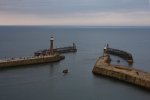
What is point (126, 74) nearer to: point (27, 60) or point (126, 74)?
point (126, 74)

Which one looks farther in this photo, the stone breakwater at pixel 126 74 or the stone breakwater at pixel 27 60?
the stone breakwater at pixel 27 60

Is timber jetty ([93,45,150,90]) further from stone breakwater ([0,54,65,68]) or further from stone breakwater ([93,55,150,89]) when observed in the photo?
stone breakwater ([0,54,65,68])

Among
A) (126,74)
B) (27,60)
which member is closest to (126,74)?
(126,74)

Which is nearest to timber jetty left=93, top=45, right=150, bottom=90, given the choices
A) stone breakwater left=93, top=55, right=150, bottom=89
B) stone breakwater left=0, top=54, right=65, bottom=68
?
stone breakwater left=93, top=55, right=150, bottom=89

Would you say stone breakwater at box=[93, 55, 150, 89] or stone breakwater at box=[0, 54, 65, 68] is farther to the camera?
stone breakwater at box=[0, 54, 65, 68]

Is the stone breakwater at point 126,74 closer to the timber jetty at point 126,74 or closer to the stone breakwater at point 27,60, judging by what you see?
the timber jetty at point 126,74

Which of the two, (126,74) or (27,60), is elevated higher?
(126,74)

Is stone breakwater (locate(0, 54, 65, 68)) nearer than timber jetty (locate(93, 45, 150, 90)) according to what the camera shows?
No

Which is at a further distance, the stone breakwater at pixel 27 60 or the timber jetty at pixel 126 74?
the stone breakwater at pixel 27 60

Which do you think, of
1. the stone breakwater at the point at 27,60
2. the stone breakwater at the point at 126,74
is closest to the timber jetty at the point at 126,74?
the stone breakwater at the point at 126,74

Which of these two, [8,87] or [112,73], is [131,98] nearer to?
[112,73]

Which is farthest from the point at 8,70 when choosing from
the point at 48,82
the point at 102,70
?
the point at 102,70
